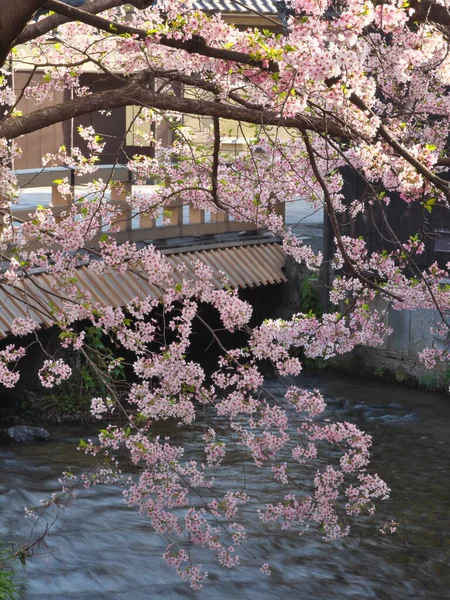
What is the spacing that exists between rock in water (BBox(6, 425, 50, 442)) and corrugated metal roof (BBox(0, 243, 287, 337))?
4.20 ft

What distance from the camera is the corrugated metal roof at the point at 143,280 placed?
12.4 metres

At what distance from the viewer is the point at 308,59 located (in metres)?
4.48

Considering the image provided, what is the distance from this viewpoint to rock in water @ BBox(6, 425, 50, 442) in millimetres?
12352

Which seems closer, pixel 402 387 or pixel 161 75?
pixel 161 75

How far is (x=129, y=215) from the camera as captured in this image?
15.0 meters

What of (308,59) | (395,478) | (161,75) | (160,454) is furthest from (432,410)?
(308,59)

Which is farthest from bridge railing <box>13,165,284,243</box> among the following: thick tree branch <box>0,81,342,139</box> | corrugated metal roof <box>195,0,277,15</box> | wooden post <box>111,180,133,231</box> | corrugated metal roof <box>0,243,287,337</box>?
corrugated metal roof <box>195,0,277,15</box>

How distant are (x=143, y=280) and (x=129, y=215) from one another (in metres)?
2.87

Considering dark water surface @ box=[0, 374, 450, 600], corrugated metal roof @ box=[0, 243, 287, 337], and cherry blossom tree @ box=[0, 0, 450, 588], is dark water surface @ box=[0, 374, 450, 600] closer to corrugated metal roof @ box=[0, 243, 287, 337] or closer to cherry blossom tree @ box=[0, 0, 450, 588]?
cherry blossom tree @ box=[0, 0, 450, 588]

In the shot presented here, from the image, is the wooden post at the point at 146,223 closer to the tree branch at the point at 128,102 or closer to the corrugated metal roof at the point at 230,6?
the corrugated metal roof at the point at 230,6

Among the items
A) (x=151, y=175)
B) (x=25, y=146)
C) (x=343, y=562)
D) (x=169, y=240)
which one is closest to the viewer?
(x=343, y=562)

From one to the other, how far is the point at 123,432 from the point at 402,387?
408 inches

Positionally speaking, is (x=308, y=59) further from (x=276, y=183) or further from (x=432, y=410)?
(x=432, y=410)

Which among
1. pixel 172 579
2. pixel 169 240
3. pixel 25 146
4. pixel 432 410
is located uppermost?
pixel 25 146
